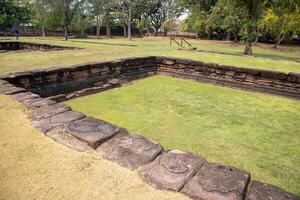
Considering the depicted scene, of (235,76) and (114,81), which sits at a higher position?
(235,76)

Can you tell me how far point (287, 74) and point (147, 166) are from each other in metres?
5.94

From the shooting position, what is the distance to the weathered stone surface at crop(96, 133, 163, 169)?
202 cm

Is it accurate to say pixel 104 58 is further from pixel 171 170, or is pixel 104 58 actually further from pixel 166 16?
pixel 166 16

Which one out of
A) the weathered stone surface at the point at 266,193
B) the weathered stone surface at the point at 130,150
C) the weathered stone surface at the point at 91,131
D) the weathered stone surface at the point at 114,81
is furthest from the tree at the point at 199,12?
the weathered stone surface at the point at 266,193

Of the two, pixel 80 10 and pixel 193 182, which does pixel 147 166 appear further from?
pixel 80 10

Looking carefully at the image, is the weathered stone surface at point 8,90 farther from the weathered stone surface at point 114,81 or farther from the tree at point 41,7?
the tree at point 41,7

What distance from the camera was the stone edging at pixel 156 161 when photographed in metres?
1.66

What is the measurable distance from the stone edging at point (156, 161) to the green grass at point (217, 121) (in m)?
1.26

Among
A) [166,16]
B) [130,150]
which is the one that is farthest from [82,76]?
[166,16]

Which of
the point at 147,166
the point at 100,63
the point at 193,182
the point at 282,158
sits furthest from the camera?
the point at 100,63

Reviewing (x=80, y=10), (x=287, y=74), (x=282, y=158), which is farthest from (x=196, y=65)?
(x=80, y=10)

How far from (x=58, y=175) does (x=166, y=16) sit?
47668mm

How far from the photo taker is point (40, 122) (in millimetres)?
2775

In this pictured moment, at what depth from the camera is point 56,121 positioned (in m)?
2.77
